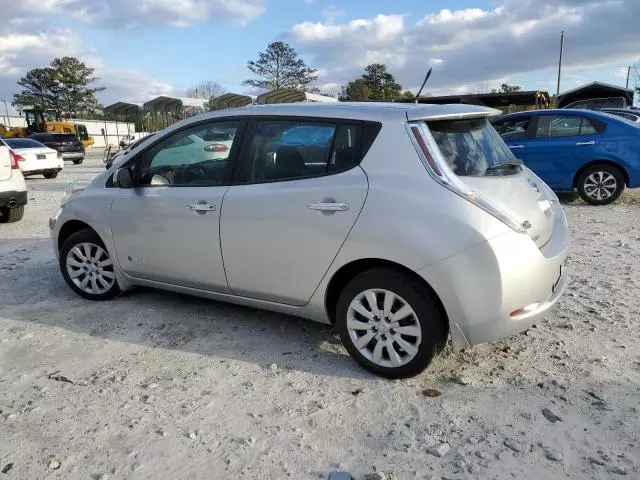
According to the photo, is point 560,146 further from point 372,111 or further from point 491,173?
point 372,111

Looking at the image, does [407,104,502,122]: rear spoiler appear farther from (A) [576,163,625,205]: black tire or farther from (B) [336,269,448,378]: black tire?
(A) [576,163,625,205]: black tire

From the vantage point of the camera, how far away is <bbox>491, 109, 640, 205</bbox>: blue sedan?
8.54 metres

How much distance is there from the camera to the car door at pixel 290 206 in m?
3.25

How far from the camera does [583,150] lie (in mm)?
8680

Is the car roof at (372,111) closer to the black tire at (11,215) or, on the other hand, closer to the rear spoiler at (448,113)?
the rear spoiler at (448,113)

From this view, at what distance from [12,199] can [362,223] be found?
23.3 ft

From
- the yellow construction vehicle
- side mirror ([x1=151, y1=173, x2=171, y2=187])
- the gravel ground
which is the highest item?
the yellow construction vehicle

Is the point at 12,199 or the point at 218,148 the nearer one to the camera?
the point at 218,148

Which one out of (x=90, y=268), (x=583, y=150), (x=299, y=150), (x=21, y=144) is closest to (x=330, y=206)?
(x=299, y=150)

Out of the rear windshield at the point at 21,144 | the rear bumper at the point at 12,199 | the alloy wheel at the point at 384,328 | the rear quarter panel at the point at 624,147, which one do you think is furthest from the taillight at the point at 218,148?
the rear windshield at the point at 21,144

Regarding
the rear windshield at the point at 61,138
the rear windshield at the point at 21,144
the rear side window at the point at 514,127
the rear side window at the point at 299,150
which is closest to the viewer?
the rear side window at the point at 299,150

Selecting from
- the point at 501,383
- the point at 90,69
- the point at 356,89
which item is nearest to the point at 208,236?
the point at 501,383

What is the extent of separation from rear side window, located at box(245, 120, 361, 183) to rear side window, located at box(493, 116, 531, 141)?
21.7ft

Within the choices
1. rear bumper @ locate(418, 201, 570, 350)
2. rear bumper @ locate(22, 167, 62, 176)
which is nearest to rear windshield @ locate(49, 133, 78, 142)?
rear bumper @ locate(22, 167, 62, 176)
